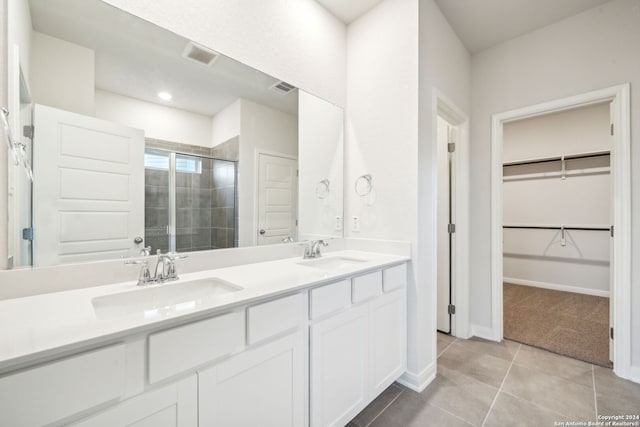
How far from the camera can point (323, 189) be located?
86.5 inches

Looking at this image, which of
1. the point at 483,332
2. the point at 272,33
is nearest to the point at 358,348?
the point at 483,332

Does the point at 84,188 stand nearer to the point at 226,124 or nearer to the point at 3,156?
the point at 3,156

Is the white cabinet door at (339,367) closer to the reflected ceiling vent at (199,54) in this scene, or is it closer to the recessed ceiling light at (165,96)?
the recessed ceiling light at (165,96)

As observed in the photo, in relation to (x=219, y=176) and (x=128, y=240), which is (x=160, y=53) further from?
(x=128, y=240)

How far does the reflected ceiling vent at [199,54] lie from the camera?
1.41 meters

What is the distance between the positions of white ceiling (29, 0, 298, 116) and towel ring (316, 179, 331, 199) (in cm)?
88

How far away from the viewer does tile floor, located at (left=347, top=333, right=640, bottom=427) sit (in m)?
1.54

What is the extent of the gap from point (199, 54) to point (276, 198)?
934 mm

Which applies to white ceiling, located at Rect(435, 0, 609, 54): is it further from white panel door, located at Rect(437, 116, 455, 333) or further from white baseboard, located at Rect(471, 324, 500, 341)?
white baseboard, located at Rect(471, 324, 500, 341)

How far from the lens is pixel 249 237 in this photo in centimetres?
168

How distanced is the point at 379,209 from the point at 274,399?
1414mm

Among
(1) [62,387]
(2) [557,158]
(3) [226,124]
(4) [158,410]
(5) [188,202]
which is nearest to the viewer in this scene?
(1) [62,387]

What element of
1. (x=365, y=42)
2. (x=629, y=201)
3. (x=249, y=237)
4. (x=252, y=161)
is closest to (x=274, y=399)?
(x=249, y=237)

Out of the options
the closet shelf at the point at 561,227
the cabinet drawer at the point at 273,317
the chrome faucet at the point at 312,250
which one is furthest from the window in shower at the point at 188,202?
the closet shelf at the point at 561,227
